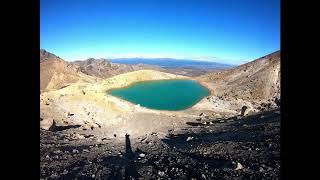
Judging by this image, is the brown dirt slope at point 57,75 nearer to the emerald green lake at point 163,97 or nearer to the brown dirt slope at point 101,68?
the emerald green lake at point 163,97

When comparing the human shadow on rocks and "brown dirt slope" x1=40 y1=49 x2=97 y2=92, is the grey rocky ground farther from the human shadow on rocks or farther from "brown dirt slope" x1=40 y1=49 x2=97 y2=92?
"brown dirt slope" x1=40 y1=49 x2=97 y2=92

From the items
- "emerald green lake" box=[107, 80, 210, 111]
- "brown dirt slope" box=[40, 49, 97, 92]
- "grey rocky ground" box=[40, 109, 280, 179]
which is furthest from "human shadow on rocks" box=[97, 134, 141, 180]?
"brown dirt slope" box=[40, 49, 97, 92]

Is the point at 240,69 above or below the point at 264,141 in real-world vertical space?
above

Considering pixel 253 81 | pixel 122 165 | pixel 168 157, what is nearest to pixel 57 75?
pixel 253 81

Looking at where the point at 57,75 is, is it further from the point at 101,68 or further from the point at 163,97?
the point at 101,68
